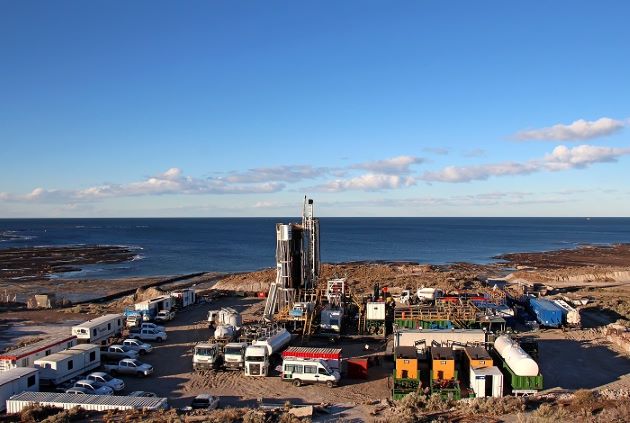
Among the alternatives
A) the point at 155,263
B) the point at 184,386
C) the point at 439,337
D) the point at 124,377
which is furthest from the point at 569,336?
the point at 155,263

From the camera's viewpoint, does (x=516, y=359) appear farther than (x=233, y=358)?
No

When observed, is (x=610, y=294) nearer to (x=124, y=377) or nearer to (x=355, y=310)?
(x=355, y=310)

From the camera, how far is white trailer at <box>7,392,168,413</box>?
1524 centimetres

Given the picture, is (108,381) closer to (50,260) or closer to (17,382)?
(17,382)

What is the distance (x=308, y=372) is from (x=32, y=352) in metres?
10.4

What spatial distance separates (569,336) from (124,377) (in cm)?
2059

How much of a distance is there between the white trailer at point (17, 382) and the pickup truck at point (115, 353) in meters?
4.09

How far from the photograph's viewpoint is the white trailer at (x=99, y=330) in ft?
77.9

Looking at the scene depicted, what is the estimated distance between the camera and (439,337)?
20.7 metres

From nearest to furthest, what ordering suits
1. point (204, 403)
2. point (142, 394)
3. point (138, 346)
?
point (204, 403)
point (142, 394)
point (138, 346)

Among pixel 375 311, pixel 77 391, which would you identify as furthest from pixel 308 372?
pixel 375 311

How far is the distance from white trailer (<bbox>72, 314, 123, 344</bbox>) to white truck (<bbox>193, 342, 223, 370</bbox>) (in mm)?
6172

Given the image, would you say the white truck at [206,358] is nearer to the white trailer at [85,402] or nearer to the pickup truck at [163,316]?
the white trailer at [85,402]

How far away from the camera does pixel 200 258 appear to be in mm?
84812
